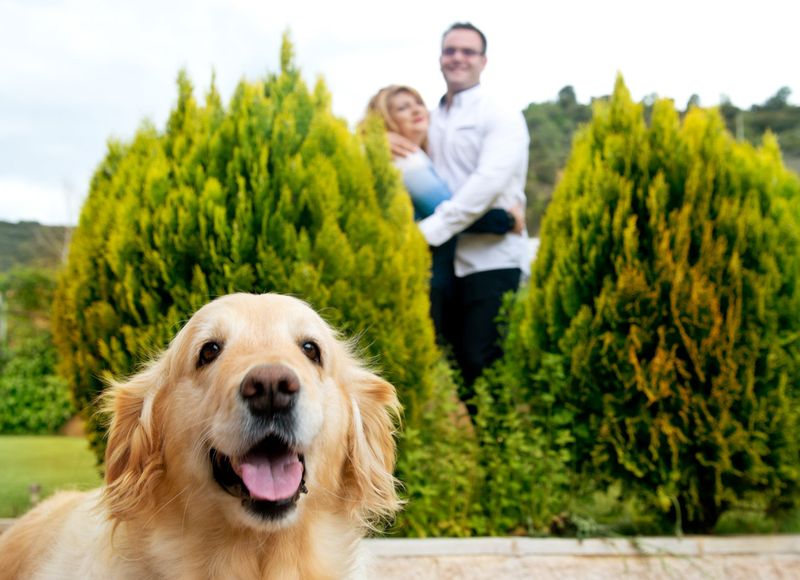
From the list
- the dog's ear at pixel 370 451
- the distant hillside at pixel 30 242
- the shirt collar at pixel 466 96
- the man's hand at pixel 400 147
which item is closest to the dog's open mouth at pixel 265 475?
the dog's ear at pixel 370 451

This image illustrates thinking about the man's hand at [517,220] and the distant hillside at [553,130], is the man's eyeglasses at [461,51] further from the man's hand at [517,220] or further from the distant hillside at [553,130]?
the distant hillside at [553,130]

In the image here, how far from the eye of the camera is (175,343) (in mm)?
2668

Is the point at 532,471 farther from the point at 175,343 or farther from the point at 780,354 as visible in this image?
the point at 175,343

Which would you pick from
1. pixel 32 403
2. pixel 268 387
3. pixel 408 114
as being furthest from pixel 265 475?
pixel 32 403

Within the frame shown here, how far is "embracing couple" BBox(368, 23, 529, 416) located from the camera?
5812 millimetres

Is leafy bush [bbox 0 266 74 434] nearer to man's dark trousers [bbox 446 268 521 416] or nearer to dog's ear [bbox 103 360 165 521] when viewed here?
man's dark trousers [bbox 446 268 521 416]

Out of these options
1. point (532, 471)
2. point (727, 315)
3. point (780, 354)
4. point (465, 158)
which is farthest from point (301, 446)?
point (465, 158)

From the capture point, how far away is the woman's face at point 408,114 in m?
6.27

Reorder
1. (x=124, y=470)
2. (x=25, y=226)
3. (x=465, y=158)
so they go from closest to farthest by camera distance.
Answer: (x=124, y=470) → (x=465, y=158) → (x=25, y=226)

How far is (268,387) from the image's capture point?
2195 mm

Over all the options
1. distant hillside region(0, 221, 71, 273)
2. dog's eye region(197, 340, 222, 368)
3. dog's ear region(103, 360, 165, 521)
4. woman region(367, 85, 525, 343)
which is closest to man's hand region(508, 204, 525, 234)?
woman region(367, 85, 525, 343)

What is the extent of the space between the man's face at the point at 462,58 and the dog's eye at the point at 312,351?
445 centimetres

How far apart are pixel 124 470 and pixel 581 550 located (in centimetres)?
296

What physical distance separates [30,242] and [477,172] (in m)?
16.3
